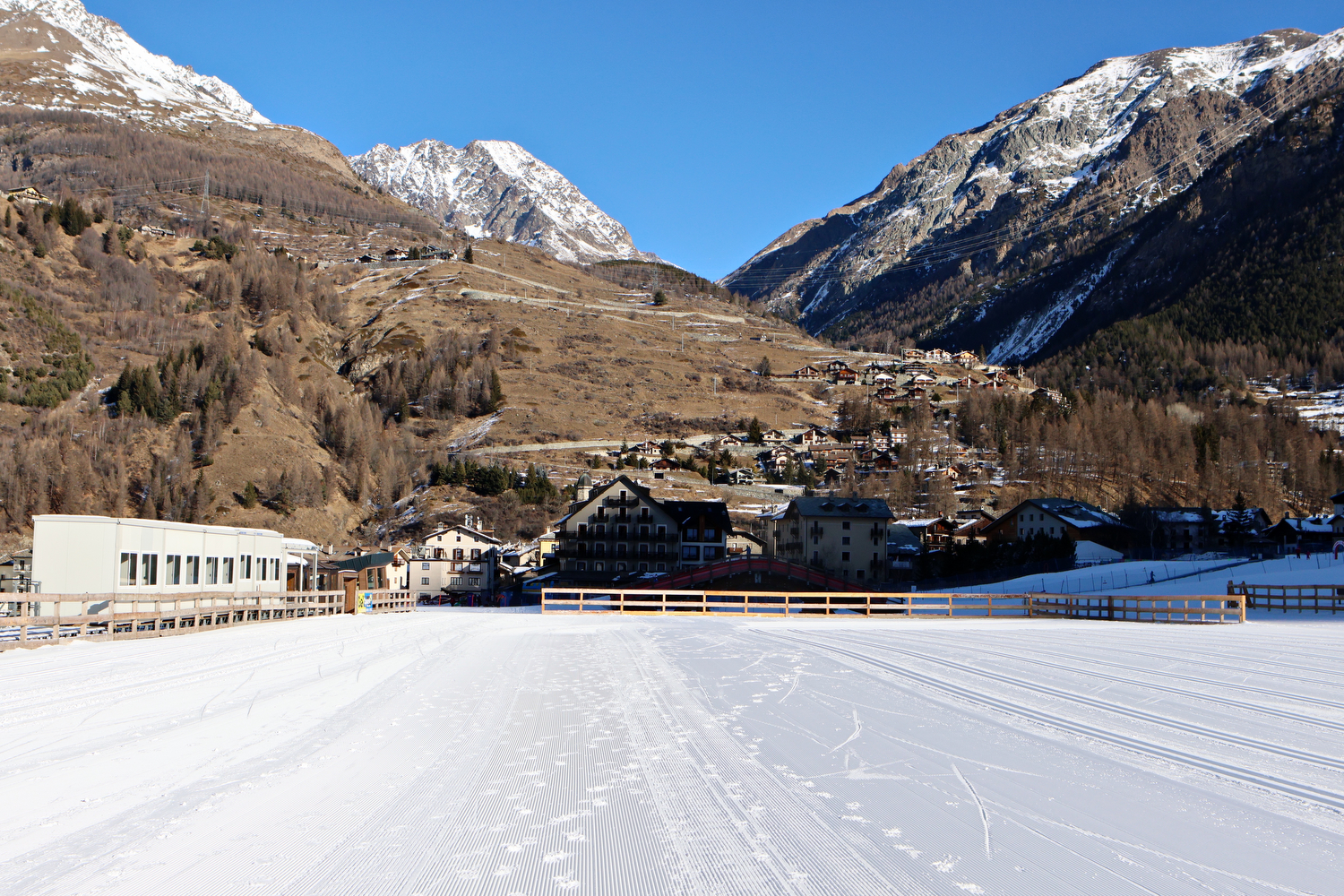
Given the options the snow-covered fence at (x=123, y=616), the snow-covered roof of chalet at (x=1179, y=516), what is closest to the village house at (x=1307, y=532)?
the snow-covered roof of chalet at (x=1179, y=516)

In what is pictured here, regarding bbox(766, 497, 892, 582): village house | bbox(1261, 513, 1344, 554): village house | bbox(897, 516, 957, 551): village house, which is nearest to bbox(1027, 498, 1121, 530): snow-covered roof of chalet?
bbox(897, 516, 957, 551): village house

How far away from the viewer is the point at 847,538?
76.0 meters

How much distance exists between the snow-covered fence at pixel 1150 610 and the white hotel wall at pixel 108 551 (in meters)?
31.9

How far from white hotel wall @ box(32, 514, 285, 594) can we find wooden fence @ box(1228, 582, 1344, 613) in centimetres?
3845

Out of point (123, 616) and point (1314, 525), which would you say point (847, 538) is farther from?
point (123, 616)

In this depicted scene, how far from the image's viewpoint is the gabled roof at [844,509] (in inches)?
2985

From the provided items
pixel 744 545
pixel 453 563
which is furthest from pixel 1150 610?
pixel 453 563

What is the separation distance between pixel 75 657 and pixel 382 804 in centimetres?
1341

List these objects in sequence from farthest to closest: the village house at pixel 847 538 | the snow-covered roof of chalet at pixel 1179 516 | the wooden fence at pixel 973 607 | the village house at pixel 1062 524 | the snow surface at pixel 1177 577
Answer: the snow-covered roof of chalet at pixel 1179 516 < the village house at pixel 1062 524 < the village house at pixel 847 538 < the snow surface at pixel 1177 577 < the wooden fence at pixel 973 607

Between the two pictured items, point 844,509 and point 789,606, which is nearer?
point 789,606

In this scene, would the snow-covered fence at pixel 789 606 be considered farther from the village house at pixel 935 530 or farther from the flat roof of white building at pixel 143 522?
the village house at pixel 935 530

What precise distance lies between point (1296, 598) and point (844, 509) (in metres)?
41.1

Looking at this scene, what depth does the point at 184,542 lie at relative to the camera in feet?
96.3

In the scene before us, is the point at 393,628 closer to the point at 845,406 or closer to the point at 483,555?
the point at 483,555
